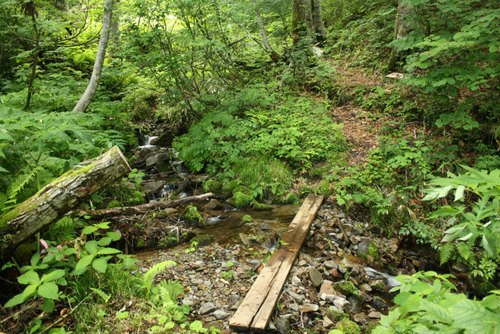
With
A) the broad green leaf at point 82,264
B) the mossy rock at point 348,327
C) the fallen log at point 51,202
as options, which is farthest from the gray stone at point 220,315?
the fallen log at point 51,202

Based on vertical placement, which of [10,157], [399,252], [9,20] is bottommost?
[399,252]

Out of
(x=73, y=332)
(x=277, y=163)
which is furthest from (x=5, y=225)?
(x=277, y=163)

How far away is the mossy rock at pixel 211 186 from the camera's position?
7.19 m

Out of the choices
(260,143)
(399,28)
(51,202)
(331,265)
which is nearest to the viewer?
(51,202)

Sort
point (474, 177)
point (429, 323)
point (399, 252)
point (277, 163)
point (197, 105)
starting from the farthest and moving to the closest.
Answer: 1. point (197, 105)
2. point (277, 163)
3. point (399, 252)
4. point (429, 323)
5. point (474, 177)

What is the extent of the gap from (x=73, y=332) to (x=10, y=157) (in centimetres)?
262

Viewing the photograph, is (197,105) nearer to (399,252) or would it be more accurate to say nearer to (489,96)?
(399,252)

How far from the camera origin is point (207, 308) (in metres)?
3.20

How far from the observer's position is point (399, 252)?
16.1ft

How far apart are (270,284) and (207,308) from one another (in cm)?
87

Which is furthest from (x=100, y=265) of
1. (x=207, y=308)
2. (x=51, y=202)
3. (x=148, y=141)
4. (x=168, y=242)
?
(x=148, y=141)

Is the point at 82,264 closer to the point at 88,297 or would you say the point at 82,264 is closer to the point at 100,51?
the point at 88,297

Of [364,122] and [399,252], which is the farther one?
[364,122]

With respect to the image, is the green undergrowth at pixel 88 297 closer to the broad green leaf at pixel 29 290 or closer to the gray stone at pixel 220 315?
the broad green leaf at pixel 29 290
